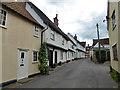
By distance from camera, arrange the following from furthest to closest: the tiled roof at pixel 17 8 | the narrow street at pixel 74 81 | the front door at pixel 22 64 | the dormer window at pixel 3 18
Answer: the front door at pixel 22 64
the tiled roof at pixel 17 8
the dormer window at pixel 3 18
the narrow street at pixel 74 81

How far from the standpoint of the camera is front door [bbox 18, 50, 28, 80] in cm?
804

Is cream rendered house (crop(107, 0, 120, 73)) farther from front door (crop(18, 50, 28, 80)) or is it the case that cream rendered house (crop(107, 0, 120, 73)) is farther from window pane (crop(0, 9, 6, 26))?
window pane (crop(0, 9, 6, 26))

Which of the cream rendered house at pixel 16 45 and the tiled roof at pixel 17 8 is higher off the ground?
the tiled roof at pixel 17 8

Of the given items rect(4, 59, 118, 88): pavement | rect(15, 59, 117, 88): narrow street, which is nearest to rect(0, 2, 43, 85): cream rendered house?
rect(4, 59, 118, 88): pavement

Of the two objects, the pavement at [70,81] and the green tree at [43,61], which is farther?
the green tree at [43,61]

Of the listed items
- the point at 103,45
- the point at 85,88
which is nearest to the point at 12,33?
the point at 85,88

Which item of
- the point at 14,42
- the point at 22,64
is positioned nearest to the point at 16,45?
the point at 14,42

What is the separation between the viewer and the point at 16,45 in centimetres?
774

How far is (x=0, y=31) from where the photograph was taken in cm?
656

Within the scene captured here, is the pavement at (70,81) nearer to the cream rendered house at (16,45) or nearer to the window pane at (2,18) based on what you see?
the cream rendered house at (16,45)

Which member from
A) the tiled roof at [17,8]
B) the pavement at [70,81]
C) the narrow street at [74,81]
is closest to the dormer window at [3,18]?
the tiled roof at [17,8]

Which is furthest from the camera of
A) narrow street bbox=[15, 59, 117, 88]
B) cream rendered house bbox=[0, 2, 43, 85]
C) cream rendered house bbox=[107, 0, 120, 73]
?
cream rendered house bbox=[107, 0, 120, 73]

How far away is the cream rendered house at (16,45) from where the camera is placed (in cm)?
663

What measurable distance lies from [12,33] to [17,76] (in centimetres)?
327
